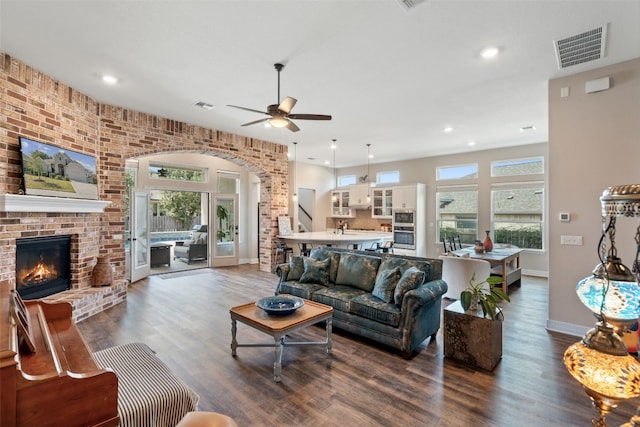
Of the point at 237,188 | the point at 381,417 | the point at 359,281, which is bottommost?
the point at 381,417

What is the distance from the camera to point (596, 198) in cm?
337

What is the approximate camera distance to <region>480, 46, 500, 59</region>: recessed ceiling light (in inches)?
117

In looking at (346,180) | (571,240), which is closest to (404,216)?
(346,180)

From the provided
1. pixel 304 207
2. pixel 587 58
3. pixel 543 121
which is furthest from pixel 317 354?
pixel 304 207

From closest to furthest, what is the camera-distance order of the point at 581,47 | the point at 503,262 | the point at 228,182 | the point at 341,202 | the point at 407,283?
the point at 581,47 → the point at 407,283 → the point at 503,262 → the point at 228,182 → the point at 341,202

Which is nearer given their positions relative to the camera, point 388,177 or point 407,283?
point 407,283

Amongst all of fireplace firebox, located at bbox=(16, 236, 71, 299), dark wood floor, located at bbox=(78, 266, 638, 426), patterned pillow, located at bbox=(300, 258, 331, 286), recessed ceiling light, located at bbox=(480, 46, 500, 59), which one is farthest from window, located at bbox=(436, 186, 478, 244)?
fireplace firebox, located at bbox=(16, 236, 71, 299)

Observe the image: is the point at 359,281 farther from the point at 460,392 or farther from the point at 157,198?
the point at 157,198

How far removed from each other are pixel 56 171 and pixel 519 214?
28.6 ft

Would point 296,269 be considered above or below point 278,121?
below

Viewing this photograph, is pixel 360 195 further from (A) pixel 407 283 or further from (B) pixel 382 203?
(A) pixel 407 283

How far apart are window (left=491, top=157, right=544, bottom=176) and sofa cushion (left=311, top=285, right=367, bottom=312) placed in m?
5.66

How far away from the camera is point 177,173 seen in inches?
303

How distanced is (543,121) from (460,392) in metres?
5.02
